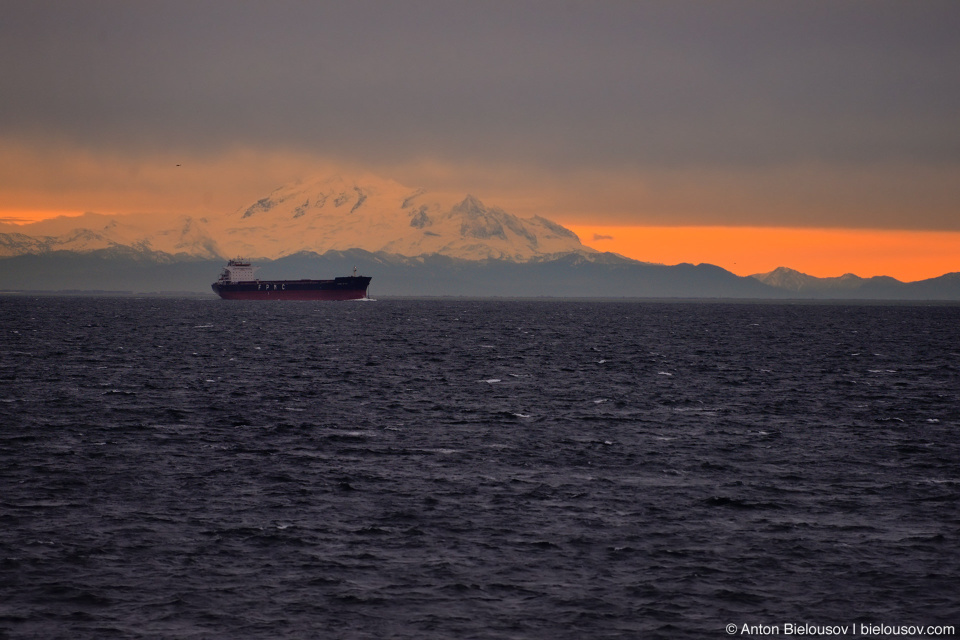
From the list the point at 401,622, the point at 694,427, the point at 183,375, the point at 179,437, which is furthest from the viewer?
the point at 183,375

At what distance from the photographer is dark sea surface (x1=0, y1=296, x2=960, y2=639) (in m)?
21.0

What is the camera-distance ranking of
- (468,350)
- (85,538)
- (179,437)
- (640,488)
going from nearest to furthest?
(85,538), (640,488), (179,437), (468,350)

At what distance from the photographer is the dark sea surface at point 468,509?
2105 centimetres

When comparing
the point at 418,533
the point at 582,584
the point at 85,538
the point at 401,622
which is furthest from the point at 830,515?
the point at 85,538

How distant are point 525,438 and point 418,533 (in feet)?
52.3

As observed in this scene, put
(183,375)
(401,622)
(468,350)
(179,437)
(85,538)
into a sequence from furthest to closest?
(468,350) < (183,375) < (179,437) < (85,538) < (401,622)

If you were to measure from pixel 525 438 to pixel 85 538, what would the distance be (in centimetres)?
2073

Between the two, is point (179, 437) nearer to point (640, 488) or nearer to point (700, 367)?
point (640, 488)

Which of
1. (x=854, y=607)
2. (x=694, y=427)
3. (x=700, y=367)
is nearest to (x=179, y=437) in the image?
(x=694, y=427)

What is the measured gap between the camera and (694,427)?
4628cm

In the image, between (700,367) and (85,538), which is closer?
(85,538)

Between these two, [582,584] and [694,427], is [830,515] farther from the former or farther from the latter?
[694,427]

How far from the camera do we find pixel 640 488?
106 feet

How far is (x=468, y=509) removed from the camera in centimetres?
2922
